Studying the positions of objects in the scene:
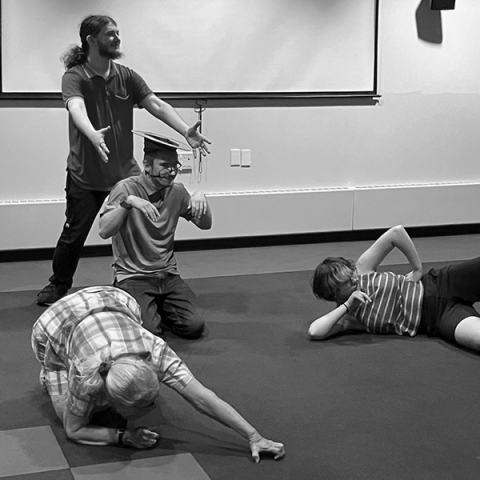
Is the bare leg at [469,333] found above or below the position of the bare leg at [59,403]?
above

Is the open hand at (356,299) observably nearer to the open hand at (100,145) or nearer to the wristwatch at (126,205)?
the wristwatch at (126,205)

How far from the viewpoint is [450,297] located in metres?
4.09

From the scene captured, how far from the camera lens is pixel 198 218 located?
4.17 m

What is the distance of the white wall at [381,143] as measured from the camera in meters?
6.15

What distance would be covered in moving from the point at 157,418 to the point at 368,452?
2.58ft

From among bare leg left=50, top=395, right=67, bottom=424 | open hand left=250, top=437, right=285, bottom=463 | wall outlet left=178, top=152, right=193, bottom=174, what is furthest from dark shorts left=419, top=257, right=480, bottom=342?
wall outlet left=178, top=152, right=193, bottom=174

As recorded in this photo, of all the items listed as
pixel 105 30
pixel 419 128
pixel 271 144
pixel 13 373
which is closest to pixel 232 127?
pixel 271 144

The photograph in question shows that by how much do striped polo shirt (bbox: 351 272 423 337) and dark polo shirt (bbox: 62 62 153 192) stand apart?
1425 mm

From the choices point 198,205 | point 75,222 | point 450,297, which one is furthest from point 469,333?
point 75,222

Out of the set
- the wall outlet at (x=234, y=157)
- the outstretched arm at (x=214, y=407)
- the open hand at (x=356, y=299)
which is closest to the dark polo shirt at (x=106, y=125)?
the open hand at (x=356, y=299)

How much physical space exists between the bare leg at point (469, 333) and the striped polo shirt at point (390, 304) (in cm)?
23

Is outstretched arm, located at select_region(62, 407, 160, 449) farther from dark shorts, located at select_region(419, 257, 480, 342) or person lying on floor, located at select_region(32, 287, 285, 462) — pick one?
dark shorts, located at select_region(419, 257, 480, 342)

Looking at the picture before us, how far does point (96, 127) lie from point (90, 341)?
2006 millimetres

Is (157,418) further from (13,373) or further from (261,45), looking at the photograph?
(261,45)
